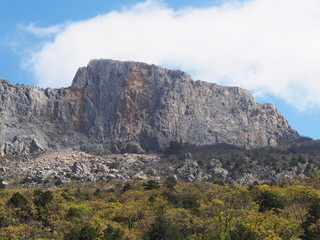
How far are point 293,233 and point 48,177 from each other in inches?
3568

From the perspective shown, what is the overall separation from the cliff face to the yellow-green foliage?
80593 millimetres

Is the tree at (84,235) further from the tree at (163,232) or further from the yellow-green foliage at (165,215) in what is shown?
the tree at (163,232)

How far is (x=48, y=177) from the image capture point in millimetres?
123875

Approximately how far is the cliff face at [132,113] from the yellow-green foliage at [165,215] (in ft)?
264

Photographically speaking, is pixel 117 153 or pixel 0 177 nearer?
pixel 0 177

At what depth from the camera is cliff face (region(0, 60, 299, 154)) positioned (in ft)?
552

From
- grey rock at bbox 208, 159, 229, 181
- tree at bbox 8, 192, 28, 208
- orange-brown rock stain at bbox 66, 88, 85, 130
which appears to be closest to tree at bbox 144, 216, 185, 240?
tree at bbox 8, 192, 28, 208

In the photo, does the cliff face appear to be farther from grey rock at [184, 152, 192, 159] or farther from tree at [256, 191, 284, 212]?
tree at [256, 191, 284, 212]

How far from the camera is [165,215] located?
6222cm

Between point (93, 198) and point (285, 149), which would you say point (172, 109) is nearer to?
point (285, 149)

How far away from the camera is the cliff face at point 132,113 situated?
168125 millimetres

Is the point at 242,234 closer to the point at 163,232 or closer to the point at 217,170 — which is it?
the point at 163,232

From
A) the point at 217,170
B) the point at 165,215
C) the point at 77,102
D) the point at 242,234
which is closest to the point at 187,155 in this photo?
the point at 217,170

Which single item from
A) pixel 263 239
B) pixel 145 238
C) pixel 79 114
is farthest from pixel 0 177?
pixel 263 239
